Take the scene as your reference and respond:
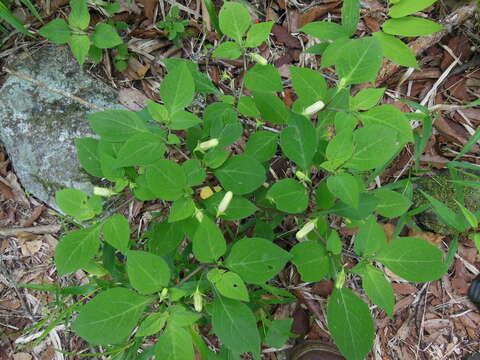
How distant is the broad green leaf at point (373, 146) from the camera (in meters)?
1.50

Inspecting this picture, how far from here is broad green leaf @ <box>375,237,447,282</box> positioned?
1.59 meters

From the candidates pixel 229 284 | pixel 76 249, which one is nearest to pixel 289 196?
pixel 229 284

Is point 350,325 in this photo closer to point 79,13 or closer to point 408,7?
point 408,7

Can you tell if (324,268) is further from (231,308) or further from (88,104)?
(88,104)

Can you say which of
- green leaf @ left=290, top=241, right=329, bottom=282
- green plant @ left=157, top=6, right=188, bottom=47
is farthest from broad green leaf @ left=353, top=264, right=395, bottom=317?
green plant @ left=157, top=6, right=188, bottom=47

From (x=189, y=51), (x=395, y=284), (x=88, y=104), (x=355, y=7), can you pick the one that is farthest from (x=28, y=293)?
(x=355, y=7)

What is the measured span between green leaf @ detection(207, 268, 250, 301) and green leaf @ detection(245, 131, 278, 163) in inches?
22.8

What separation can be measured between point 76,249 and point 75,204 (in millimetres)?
218

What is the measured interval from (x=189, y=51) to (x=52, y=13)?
1090mm

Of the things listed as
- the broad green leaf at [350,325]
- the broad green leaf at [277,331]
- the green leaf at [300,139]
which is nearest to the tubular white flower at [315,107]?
the green leaf at [300,139]

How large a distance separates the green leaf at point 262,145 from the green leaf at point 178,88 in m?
0.39

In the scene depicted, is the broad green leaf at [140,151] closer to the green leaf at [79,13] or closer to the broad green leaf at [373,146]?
the broad green leaf at [373,146]

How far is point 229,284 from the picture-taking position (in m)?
1.55

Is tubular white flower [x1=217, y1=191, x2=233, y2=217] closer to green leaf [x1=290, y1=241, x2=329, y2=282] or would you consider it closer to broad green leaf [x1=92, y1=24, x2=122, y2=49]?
green leaf [x1=290, y1=241, x2=329, y2=282]
